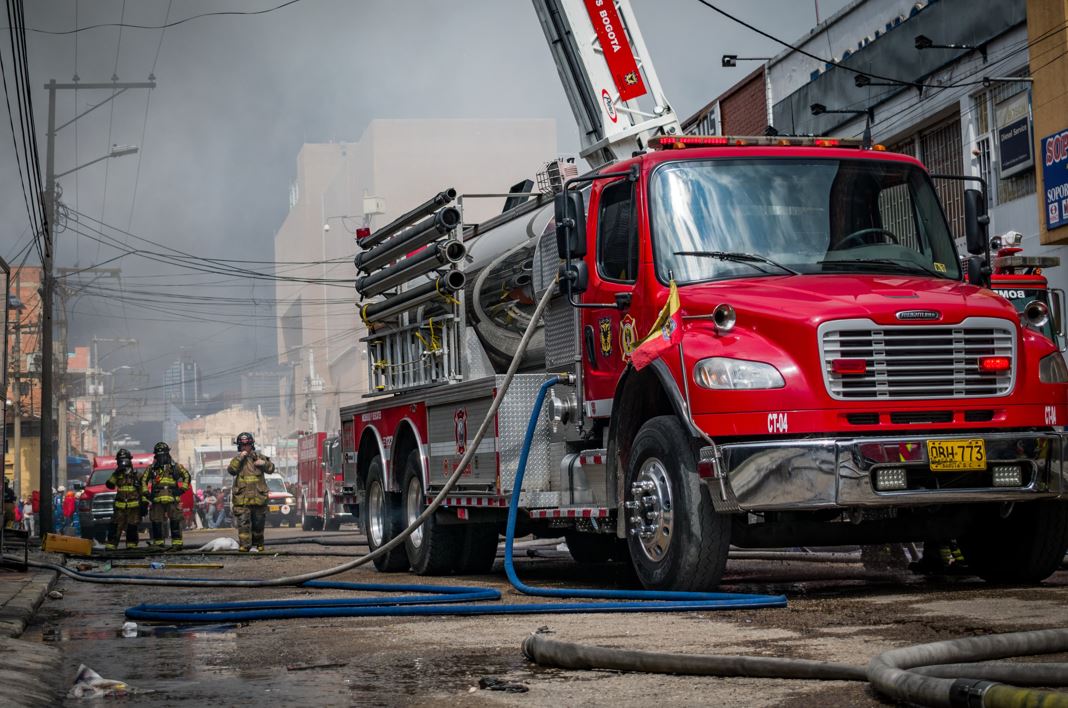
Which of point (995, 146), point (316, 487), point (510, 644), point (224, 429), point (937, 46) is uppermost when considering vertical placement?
point (224, 429)

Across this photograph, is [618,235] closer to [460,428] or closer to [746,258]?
[746,258]

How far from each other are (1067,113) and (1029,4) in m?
1.76

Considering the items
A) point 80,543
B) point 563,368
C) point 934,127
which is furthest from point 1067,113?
point 80,543

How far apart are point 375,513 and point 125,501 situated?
10.00m

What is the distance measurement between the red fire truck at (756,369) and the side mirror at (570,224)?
1 centimetres

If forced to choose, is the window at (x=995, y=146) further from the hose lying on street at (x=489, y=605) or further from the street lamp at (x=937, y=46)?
the hose lying on street at (x=489, y=605)

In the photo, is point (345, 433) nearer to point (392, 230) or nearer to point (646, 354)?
point (392, 230)

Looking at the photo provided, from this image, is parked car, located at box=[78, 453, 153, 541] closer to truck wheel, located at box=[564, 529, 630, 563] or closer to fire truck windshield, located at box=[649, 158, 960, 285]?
truck wheel, located at box=[564, 529, 630, 563]

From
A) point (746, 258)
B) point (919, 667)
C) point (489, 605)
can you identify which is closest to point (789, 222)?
point (746, 258)

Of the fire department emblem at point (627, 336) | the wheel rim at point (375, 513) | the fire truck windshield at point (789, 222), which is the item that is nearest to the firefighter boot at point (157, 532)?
the wheel rim at point (375, 513)

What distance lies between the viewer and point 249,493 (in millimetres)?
20500

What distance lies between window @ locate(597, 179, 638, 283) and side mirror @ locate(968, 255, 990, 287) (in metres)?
2.18

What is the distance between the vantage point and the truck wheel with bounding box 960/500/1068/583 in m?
8.54

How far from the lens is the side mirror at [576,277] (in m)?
9.18
